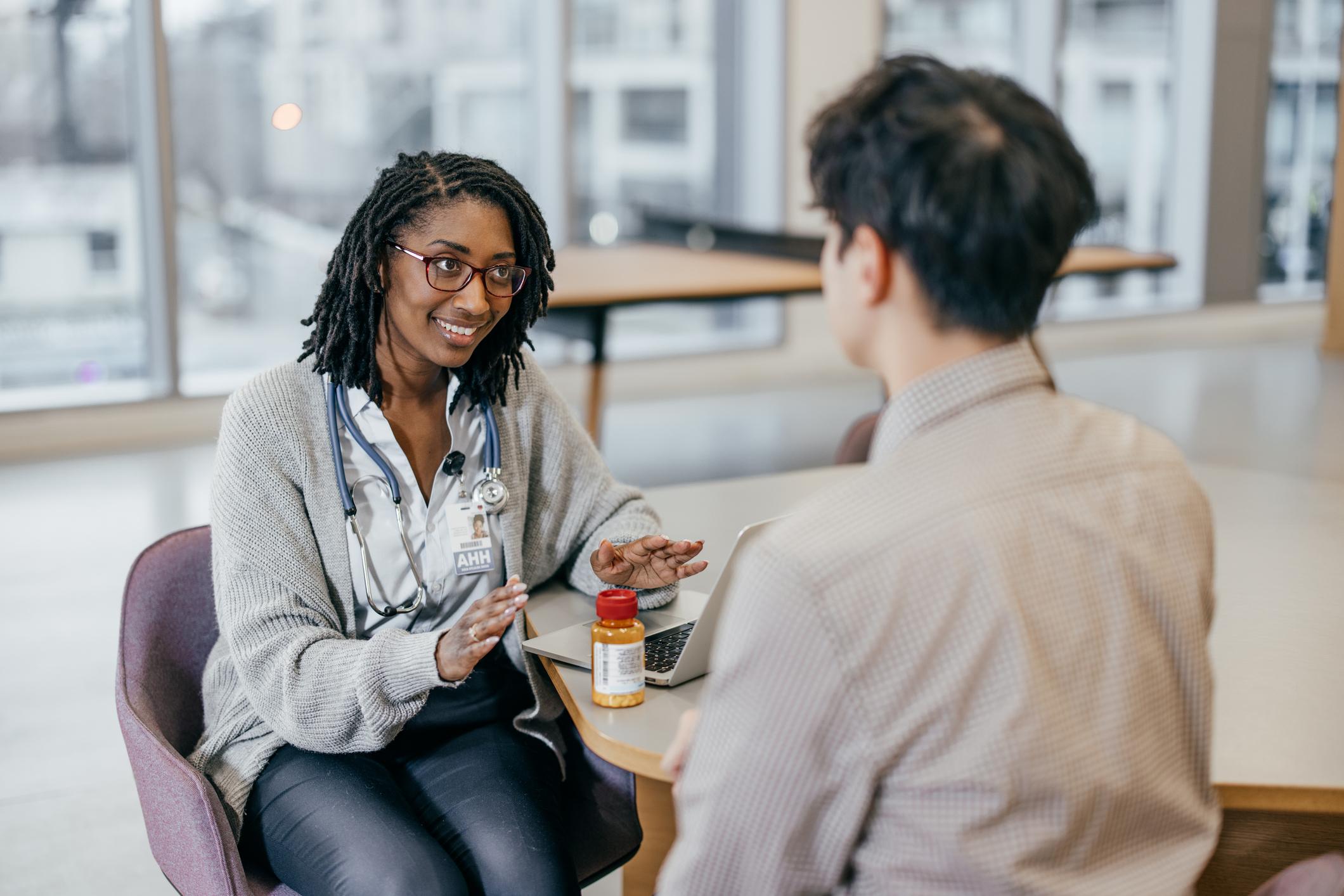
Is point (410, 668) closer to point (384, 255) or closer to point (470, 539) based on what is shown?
point (470, 539)

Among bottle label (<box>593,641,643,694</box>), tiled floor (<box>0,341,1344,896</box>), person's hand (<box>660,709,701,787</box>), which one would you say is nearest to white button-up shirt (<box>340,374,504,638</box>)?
bottle label (<box>593,641,643,694</box>)

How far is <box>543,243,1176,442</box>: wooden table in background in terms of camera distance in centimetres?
434

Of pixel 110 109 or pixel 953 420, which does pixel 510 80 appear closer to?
pixel 110 109

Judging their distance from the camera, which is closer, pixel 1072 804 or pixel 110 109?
pixel 1072 804

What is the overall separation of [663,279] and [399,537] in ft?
10.1

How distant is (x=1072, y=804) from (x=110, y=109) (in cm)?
565

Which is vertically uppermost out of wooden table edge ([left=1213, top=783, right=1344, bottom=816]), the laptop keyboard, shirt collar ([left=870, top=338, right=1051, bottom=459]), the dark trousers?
shirt collar ([left=870, top=338, right=1051, bottom=459])

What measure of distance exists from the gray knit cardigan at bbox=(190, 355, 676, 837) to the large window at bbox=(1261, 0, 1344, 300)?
812 cm

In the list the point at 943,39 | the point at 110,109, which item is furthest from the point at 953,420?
the point at 943,39

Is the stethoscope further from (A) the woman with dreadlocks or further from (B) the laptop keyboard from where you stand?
(B) the laptop keyboard

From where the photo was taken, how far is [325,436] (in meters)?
1.69

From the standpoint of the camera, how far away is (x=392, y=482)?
1.71 m

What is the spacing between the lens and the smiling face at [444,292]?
172 centimetres

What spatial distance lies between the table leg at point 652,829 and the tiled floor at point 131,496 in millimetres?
1066
